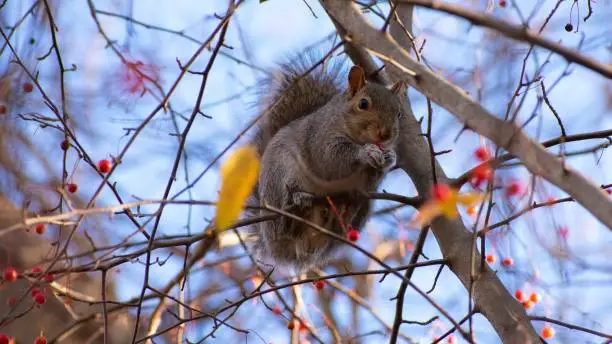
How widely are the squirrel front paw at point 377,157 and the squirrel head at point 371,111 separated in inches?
2.5

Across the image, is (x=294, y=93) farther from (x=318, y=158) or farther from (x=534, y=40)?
(x=534, y=40)

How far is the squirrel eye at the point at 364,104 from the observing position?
3.51m

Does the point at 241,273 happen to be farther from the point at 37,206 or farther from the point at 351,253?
the point at 37,206

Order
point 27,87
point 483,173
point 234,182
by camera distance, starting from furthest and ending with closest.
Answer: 1. point 27,87
2. point 483,173
3. point 234,182

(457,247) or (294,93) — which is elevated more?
(294,93)

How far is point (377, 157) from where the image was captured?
323 cm

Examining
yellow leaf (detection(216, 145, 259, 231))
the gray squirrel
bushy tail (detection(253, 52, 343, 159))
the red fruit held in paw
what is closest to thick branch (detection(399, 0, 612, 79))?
yellow leaf (detection(216, 145, 259, 231))

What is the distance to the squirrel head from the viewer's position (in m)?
3.38

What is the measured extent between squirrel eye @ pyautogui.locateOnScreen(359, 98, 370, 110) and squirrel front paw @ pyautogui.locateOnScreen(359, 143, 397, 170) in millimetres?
213

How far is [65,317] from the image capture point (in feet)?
13.3

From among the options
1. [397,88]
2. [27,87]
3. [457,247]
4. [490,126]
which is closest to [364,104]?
[397,88]

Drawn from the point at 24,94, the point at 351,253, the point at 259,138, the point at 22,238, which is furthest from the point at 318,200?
the point at 351,253

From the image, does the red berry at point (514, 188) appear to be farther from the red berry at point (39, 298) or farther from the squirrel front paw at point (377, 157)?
the red berry at point (39, 298)

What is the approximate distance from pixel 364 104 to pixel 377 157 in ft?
1.24
